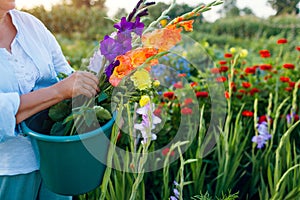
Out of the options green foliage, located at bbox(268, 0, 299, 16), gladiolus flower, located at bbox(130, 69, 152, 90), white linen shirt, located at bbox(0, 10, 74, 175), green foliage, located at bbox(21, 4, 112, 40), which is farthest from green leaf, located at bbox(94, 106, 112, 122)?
green foliage, located at bbox(268, 0, 299, 16)

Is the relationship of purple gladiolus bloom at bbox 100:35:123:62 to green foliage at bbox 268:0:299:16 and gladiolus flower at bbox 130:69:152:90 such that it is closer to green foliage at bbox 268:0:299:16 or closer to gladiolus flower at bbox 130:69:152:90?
gladiolus flower at bbox 130:69:152:90

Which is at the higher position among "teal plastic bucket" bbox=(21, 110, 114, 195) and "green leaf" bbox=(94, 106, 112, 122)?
"green leaf" bbox=(94, 106, 112, 122)

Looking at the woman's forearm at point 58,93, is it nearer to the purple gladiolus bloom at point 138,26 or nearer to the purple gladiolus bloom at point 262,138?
the purple gladiolus bloom at point 138,26

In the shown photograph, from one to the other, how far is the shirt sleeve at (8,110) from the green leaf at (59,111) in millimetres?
98

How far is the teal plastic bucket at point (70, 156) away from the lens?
101cm

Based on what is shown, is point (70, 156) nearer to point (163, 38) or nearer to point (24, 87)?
point (24, 87)

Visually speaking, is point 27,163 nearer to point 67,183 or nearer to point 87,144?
point 67,183

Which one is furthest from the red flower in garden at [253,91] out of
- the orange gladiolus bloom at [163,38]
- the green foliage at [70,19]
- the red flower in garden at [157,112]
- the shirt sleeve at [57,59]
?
the green foliage at [70,19]

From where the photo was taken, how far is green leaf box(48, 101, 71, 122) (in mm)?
1106

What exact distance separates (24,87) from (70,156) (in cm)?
24

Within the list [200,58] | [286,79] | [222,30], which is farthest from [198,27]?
[286,79]

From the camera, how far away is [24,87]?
1.16m

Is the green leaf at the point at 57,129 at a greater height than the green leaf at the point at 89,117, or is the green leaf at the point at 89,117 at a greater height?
the green leaf at the point at 89,117

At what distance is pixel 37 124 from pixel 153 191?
0.93m
